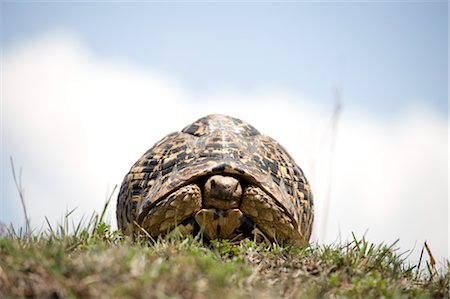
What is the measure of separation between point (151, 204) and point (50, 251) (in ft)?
4.57

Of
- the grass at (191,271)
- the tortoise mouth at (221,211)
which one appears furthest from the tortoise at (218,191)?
the grass at (191,271)

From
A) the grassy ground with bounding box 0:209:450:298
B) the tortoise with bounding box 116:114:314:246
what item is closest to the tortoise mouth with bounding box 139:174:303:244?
the tortoise with bounding box 116:114:314:246

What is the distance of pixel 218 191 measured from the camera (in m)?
3.12

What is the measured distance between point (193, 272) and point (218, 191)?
4.35ft

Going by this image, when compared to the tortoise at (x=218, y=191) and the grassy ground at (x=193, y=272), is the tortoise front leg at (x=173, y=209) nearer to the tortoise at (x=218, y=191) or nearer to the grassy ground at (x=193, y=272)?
the tortoise at (x=218, y=191)

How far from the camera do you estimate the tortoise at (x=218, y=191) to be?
3.17m

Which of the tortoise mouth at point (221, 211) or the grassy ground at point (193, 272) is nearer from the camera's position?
the grassy ground at point (193, 272)

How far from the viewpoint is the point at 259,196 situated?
3.17 meters

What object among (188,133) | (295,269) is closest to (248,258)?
(295,269)

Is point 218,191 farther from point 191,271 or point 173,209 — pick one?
point 191,271

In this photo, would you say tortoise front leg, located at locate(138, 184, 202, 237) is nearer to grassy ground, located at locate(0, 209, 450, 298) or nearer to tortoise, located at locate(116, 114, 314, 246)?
tortoise, located at locate(116, 114, 314, 246)

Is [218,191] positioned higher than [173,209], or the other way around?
[218,191]

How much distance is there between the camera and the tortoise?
3166 mm

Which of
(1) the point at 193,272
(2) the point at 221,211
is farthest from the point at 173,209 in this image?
(1) the point at 193,272
